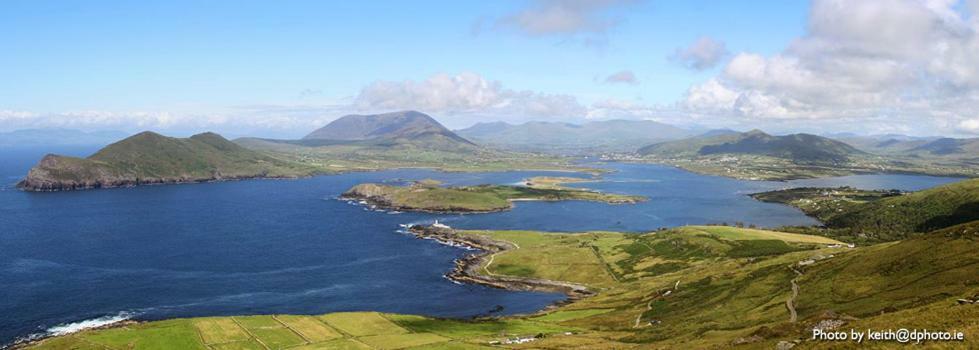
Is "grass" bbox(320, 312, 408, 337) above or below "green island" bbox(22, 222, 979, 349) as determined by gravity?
below

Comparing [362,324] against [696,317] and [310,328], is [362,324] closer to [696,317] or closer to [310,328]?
[310,328]

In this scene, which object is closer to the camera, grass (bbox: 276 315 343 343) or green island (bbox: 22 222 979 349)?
green island (bbox: 22 222 979 349)

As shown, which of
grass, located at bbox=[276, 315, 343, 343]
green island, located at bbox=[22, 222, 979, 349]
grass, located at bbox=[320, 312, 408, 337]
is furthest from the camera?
grass, located at bbox=[320, 312, 408, 337]

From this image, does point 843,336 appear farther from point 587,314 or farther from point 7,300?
point 7,300

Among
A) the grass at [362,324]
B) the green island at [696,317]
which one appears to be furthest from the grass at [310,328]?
the grass at [362,324]

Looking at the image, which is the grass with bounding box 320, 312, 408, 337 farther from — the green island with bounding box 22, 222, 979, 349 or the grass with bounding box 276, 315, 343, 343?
the grass with bounding box 276, 315, 343, 343

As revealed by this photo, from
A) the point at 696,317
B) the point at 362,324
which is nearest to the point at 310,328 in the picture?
the point at 362,324

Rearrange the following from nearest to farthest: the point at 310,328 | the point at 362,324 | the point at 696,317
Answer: the point at 696,317 < the point at 310,328 < the point at 362,324

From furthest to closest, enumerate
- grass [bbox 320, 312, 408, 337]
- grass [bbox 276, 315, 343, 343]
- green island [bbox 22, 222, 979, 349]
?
1. grass [bbox 320, 312, 408, 337]
2. grass [bbox 276, 315, 343, 343]
3. green island [bbox 22, 222, 979, 349]

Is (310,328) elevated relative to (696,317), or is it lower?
lower

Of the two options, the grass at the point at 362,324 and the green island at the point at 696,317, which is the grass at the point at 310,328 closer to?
the green island at the point at 696,317

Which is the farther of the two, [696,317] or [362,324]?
[362,324]

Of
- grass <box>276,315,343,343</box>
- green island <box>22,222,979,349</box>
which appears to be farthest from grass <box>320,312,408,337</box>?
grass <box>276,315,343,343</box>
